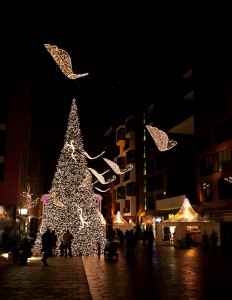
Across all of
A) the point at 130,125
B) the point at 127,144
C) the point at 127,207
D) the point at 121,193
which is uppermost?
the point at 130,125

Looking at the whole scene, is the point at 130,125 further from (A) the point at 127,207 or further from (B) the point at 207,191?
(B) the point at 207,191

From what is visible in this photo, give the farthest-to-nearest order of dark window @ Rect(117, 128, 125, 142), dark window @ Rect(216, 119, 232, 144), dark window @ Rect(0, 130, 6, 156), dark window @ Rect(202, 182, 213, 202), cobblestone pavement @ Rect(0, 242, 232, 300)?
dark window @ Rect(117, 128, 125, 142) → dark window @ Rect(202, 182, 213, 202) → dark window @ Rect(216, 119, 232, 144) → dark window @ Rect(0, 130, 6, 156) → cobblestone pavement @ Rect(0, 242, 232, 300)

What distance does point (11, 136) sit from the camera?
128 feet

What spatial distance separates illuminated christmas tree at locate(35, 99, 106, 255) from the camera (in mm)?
27000

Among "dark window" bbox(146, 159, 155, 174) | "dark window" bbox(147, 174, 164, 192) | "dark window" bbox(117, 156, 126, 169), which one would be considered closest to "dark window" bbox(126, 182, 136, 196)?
"dark window" bbox(147, 174, 164, 192)

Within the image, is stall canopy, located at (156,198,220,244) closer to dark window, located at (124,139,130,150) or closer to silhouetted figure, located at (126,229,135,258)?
silhouetted figure, located at (126,229,135,258)

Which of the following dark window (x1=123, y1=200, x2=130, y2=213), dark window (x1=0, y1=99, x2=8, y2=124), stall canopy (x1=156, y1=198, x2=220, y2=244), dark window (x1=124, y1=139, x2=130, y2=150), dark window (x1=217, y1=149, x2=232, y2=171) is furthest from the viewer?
dark window (x1=124, y1=139, x2=130, y2=150)

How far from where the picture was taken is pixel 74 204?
27.8 m

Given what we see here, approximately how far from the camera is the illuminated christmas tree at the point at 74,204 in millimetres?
27000

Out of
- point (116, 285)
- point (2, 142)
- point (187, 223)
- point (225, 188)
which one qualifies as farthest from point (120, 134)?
point (116, 285)

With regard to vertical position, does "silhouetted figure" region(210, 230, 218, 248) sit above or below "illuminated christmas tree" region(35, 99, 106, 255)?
below

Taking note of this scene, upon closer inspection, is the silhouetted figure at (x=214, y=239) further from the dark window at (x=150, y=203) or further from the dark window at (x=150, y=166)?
the dark window at (x=150, y=166)

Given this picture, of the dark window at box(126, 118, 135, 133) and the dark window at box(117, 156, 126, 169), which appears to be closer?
the dark window at box(126, 118, 135, 133)

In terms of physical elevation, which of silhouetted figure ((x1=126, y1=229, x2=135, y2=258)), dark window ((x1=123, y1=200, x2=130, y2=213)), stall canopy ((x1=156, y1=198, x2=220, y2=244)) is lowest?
silhouetted figure ((x1=126, y1=229, x2=135, y2=258))
